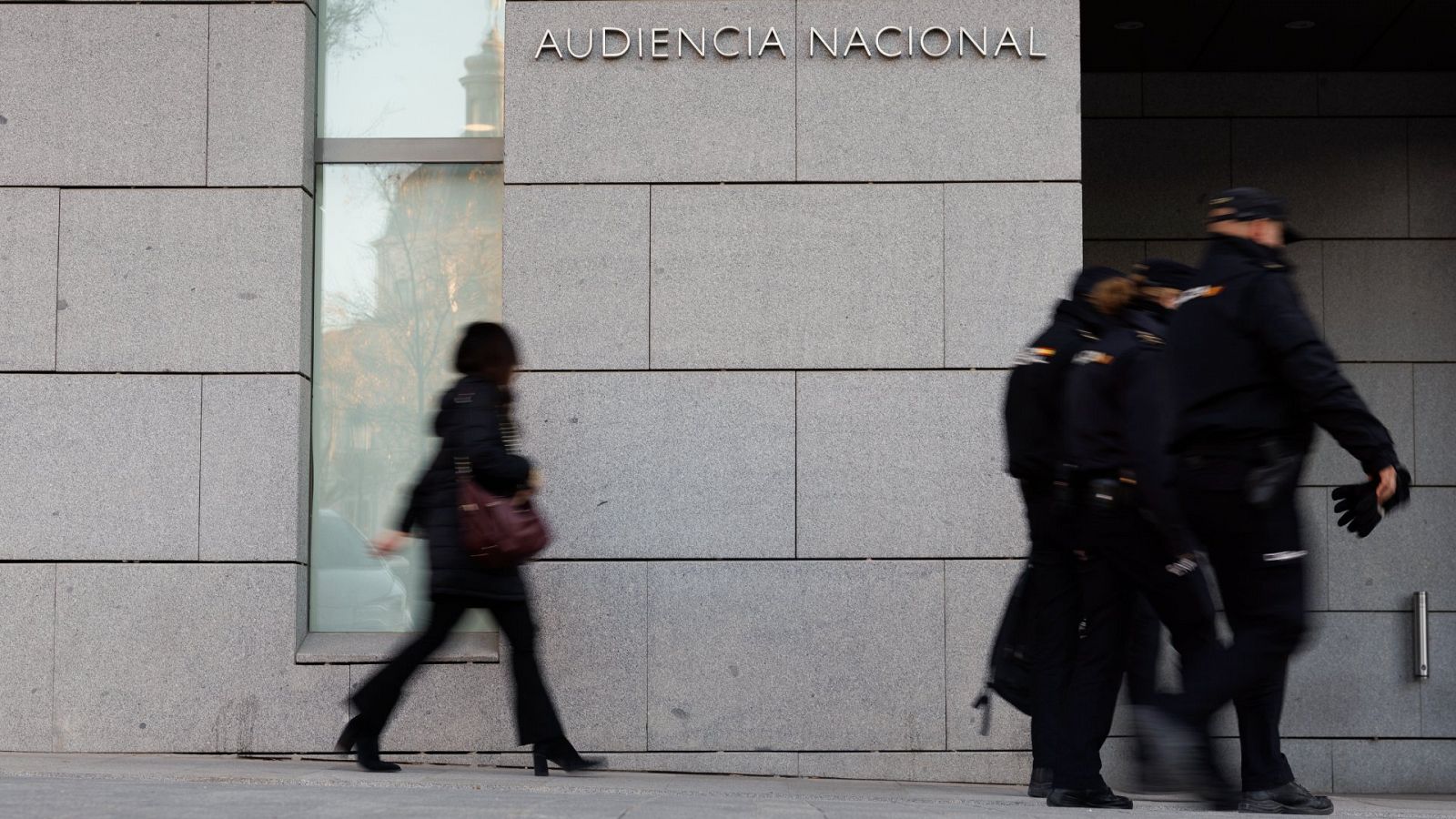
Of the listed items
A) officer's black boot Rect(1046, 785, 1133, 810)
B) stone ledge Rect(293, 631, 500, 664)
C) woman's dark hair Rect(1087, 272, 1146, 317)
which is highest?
woman's dark hair Rect(1087, 272, 1146, 317)

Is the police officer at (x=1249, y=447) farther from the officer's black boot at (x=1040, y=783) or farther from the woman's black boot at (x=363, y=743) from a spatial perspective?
the woman's black boot at (x=363, y=743)

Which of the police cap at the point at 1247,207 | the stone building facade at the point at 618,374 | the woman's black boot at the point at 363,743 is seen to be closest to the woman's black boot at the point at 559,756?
the woman's black boot at the point at 363,743

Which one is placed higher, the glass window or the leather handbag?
the glass window

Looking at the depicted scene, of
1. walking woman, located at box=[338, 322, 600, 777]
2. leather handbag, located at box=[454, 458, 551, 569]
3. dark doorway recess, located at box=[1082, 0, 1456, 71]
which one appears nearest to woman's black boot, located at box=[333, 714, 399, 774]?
walking woman, located at box=[338, 322, 600, 777]

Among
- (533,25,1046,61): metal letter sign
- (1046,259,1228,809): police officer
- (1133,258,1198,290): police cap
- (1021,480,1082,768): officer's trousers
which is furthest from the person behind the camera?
(533,25,1046,61): metal letter sign

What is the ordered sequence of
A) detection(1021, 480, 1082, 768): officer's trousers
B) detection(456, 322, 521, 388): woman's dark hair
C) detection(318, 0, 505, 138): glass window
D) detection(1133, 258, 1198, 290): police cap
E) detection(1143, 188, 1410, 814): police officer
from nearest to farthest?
detection(1143, 188, 1410, 814): police officer
detection(1133, 258, 1198, 290): police cap
detection(1021, 480, 1082, 768): officer's trousers
detection(456, 322, 521, 388): woman's dark hair
detection(318, 0, 505, 138): glass window

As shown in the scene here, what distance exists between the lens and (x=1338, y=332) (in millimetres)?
10039

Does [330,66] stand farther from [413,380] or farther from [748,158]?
[748,158]

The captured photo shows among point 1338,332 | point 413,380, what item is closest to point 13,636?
point 413,380

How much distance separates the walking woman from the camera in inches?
251

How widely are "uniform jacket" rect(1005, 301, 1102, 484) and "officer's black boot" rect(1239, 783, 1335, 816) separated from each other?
4.40ft

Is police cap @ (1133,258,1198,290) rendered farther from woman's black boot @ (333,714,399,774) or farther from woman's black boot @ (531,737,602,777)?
woman's black boot @ (333,714,399,774)

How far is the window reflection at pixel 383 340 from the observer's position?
7.88m

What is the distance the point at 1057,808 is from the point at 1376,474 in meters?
1.57
